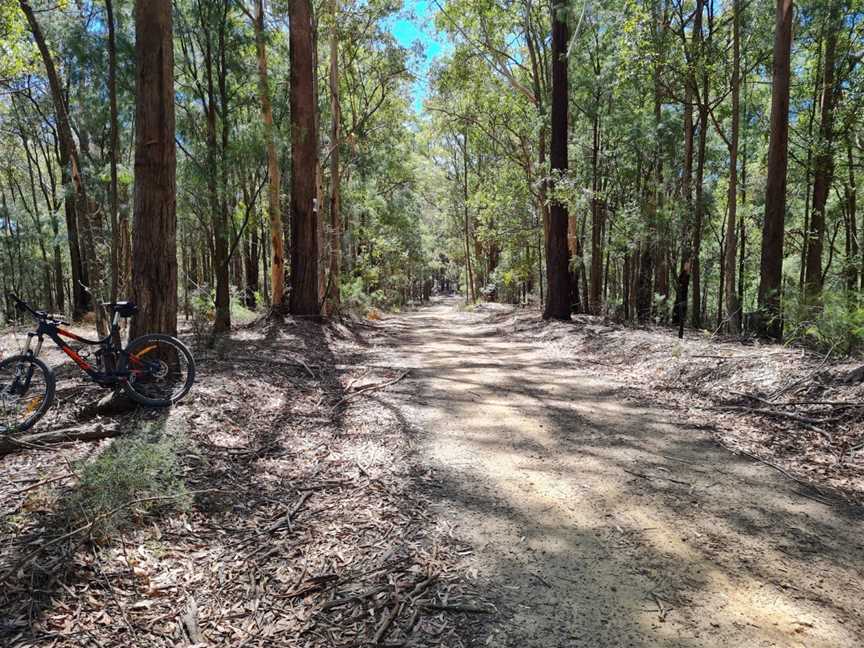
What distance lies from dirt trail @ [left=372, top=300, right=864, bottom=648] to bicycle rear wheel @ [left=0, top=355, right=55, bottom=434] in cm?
325

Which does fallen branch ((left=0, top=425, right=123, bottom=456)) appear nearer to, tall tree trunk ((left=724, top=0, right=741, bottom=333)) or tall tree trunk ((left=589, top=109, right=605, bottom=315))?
tall tree trunk ((left=724, top=0, right=741, bottom=333))

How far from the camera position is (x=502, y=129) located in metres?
21.1

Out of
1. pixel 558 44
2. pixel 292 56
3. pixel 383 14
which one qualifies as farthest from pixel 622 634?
pixel 383 14

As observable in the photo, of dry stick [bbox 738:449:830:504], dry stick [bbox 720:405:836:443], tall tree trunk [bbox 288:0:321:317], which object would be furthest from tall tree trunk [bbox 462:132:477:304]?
dry stick [bbox 738:449:830:504]

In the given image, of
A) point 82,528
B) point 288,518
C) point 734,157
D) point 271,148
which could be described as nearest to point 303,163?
point 271,148

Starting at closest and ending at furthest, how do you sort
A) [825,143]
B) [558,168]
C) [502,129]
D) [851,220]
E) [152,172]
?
[152,172]
[825,143]
[558,168]
[851,220]
[502,129]

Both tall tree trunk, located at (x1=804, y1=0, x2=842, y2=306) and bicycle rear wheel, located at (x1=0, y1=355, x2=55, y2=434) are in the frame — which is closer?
bicycle rear wheel, located at (x1=0, y1=355, x2=55, y2=434)

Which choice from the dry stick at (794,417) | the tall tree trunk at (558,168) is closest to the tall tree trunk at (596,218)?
the tall tree trunk at (558,168)

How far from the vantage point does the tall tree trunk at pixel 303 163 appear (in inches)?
452

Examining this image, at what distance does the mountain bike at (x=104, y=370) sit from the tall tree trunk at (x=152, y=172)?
12.0 inches

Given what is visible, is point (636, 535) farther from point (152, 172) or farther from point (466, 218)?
point (466, 218)

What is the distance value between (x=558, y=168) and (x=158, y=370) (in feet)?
37.1

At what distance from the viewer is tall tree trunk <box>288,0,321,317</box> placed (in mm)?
11469

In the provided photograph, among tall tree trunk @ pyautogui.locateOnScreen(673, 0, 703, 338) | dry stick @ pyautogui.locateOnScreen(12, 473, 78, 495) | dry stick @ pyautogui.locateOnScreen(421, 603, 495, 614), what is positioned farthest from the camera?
tall tree trunk @ pyautogui.locateOnScreen(673, 0, 703, 338)
